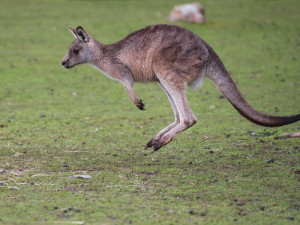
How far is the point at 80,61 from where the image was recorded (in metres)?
7.17

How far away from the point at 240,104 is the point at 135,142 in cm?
178

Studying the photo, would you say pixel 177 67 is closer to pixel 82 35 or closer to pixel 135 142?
pixel 82 35

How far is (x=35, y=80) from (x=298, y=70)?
5.38 meters

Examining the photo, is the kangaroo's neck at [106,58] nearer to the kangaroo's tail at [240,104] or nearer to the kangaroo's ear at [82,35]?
the kangaroo's ear at [82,35]

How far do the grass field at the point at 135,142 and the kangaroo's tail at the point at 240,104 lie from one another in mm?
458

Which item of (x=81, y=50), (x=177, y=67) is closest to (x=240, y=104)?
(x=177, y=67)

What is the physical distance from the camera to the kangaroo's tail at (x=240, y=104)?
19.1 feet

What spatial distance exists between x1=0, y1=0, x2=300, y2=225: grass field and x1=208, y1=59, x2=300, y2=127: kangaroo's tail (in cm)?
46

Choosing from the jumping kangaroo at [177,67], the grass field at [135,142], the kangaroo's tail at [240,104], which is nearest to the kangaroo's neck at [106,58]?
the jumping kangaroo at [177,67]

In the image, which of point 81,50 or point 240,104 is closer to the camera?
point 240,104

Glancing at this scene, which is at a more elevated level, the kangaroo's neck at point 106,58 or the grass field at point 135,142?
the kangaroo's neck at point 106,58

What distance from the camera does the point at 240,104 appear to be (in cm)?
621

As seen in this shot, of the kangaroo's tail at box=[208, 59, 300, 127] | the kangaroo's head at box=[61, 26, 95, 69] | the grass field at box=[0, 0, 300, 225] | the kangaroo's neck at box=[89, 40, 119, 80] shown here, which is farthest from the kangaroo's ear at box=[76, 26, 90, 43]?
the kangaroo's tail at box=[208, 59, 300, 127]

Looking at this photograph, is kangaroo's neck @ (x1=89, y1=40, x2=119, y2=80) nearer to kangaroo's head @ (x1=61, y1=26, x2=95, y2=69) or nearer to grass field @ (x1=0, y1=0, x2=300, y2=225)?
kangaroo's head @ (x1=61, y1=26, x2=95, y2=69)
